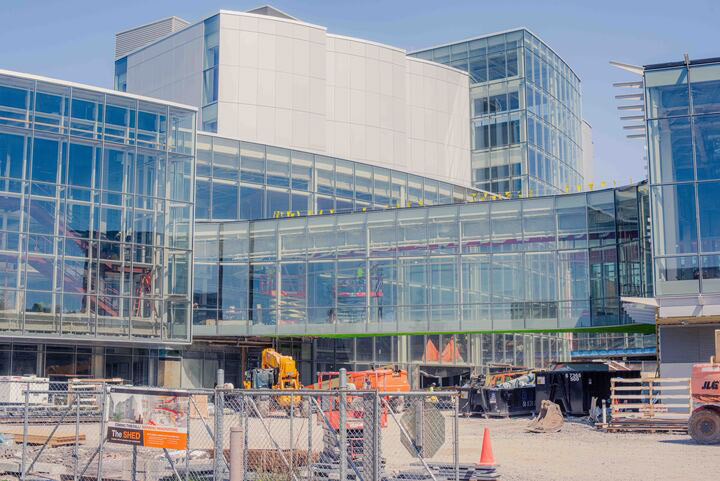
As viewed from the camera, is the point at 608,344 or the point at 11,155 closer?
the point at 11,155

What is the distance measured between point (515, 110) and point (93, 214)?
34682 millimetres

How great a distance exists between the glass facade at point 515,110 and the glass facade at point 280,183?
10955 millimetres

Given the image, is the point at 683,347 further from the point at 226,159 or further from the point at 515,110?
the point at 515,110

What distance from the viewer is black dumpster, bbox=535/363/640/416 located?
118ft

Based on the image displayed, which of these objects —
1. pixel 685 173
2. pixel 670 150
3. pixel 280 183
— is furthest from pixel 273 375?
pixel 685 173

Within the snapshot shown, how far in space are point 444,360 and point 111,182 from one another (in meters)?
22.3

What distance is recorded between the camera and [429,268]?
1708 inches

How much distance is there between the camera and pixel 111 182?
140 ft

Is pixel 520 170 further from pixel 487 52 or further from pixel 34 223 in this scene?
pixel 34 223

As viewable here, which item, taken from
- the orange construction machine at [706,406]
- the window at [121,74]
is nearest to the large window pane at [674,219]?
the orange construction machine at [706,406]

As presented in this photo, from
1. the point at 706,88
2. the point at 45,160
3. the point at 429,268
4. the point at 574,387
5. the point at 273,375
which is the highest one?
the point at 706,88

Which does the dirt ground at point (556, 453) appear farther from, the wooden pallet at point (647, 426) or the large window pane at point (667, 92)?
the large window pane at point (667, 92)

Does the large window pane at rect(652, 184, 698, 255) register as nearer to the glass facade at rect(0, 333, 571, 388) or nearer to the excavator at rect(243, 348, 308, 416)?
the excavator at rect(243, 348, 308, 416)

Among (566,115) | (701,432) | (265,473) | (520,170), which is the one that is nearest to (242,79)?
(520,170)
